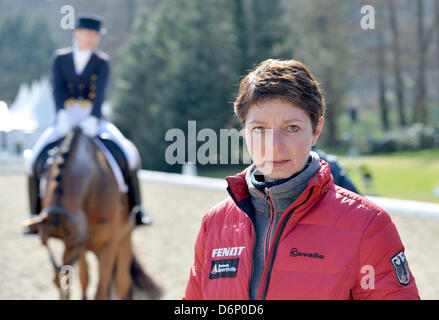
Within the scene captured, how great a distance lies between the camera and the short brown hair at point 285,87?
1.50 meters

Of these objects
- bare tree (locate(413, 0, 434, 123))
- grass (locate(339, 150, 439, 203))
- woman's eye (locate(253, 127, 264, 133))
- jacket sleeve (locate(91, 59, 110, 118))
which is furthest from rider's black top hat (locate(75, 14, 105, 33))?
bare tree (locate(413, 0, 434, 123))

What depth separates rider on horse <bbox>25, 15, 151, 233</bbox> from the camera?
193 inches

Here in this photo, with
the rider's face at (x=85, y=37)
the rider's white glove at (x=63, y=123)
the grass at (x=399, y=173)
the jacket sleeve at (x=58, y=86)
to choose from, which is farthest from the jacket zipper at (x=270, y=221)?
the grass at (x=399, y=173)

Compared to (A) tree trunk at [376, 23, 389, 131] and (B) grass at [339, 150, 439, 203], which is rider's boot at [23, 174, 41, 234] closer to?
(B) grass at [339, 150, 439, 203]

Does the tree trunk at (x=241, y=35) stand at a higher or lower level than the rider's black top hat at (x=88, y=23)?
higher

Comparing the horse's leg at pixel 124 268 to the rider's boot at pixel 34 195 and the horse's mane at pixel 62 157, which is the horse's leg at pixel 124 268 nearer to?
the rider's boot at pixel 34 195

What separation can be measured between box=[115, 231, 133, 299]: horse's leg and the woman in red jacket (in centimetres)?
356

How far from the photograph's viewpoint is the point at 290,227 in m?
1.49

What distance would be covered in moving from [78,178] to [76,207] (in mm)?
263

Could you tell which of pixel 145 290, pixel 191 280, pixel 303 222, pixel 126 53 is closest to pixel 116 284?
pixel 145 290

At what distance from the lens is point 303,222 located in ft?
4.88

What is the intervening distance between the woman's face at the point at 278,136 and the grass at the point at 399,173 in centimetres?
1053
